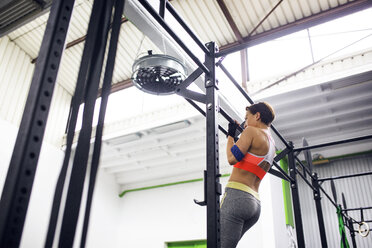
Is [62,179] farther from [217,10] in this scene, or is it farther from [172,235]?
[172,235]

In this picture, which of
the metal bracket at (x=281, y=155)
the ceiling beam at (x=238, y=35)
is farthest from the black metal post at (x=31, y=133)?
the ceiling beam at (x=238, y=35)

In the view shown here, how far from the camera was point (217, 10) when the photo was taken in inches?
270

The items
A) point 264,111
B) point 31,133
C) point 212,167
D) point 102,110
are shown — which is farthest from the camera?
point 264,111

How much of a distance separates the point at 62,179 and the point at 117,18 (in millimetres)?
575

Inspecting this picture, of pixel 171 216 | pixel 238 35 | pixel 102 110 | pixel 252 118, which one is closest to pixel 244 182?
pixel 252 118

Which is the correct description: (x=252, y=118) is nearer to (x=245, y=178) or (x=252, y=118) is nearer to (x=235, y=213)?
(x=245, y=178)

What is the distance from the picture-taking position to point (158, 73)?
280cm

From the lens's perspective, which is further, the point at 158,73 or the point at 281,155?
the point at 281,155

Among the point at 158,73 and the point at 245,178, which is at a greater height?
the point at 158,73

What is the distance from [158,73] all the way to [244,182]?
1.20 m

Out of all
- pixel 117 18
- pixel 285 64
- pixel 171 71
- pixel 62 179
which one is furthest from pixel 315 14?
pixel 62 179

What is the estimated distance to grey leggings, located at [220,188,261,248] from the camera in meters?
2.06

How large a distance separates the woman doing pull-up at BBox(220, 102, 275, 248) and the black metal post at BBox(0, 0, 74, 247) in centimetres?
143

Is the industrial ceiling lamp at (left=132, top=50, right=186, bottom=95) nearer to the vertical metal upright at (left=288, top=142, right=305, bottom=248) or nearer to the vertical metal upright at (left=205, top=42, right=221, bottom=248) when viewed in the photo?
the vertical metal upright at (left=205, top=42, right=221, bottom=248)
